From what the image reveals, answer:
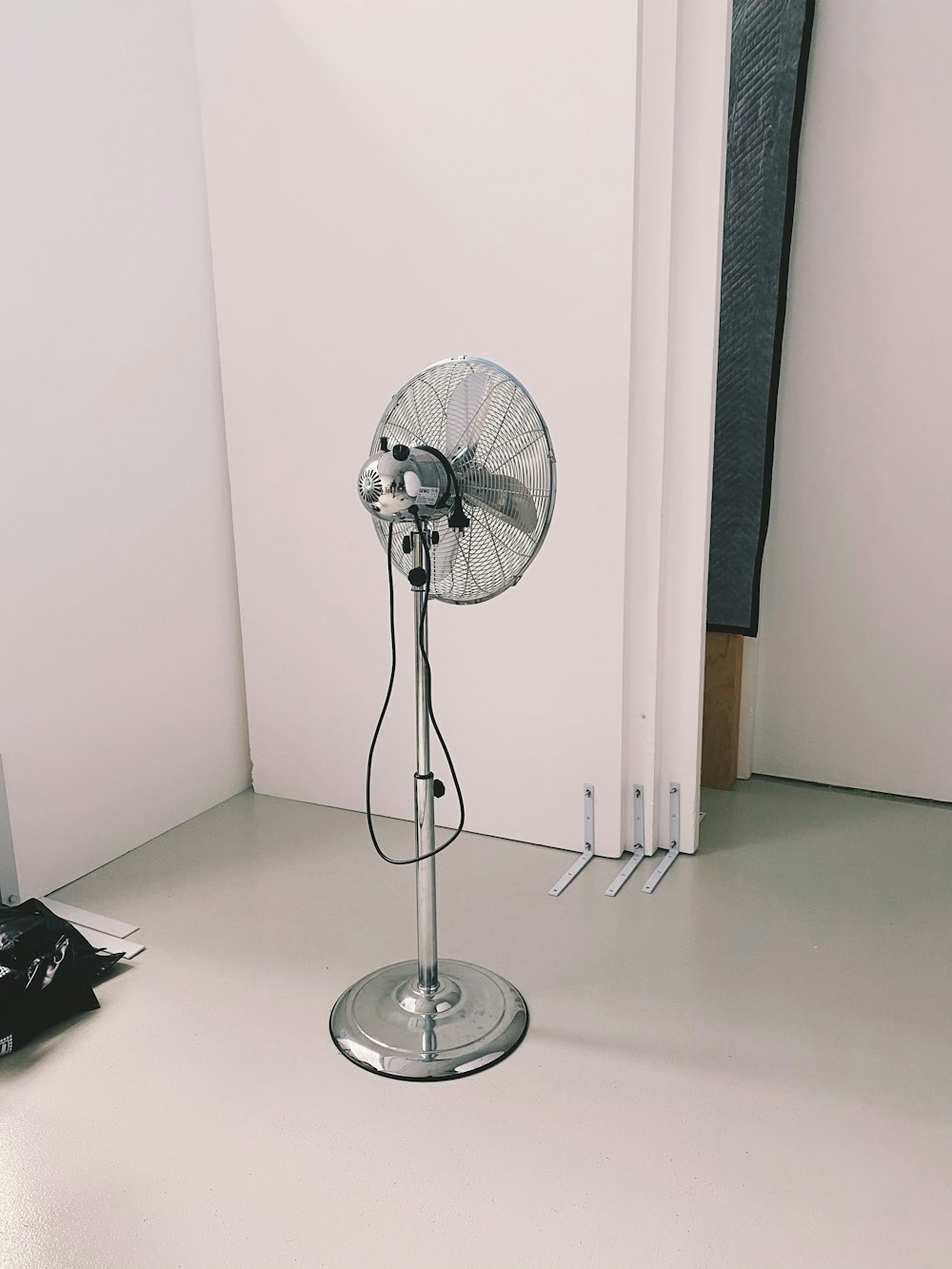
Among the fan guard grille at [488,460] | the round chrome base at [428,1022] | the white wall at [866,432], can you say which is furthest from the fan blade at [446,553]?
the white wall at [866,432]

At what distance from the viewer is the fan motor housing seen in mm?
1760

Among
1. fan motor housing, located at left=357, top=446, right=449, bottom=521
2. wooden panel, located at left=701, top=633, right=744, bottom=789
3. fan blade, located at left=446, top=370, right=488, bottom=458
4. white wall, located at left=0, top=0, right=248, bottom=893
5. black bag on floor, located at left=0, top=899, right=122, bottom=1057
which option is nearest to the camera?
fan motor housing, located at left=357, top=446, right=449, bottom=521

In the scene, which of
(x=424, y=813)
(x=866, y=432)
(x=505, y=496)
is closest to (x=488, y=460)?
(x=505, y=496)

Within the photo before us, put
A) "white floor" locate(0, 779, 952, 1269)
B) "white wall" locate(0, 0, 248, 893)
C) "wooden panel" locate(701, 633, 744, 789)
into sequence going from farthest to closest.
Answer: "wooden panel" locate(701, 633, 744, 789) < "white wall" locate(0, 0, 248, 893) < "white floor" locate(0, 779, 952, 1269)

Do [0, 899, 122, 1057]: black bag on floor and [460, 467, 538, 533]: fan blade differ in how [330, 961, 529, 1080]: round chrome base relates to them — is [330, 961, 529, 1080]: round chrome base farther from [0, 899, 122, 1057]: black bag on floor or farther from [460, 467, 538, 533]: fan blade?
[460, 467, 538, 533]: fan blade

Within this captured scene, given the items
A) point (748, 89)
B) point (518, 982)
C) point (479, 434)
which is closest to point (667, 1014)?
point (518, 982)

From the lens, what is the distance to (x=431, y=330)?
2.70m

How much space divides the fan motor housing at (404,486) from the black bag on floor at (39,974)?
116cm

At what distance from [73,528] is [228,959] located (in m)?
1.16

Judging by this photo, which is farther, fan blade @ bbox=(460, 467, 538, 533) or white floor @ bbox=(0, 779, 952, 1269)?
fan blade @ bbox=(460, 467, 538, 533)

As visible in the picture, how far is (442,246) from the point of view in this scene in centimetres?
264

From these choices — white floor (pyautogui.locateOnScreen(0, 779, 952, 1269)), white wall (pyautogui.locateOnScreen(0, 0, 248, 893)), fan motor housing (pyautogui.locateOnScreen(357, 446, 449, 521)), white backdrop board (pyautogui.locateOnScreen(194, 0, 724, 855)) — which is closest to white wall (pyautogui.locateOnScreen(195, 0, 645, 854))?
white backdrop board (pyautogui.locateOnScreen(194, 0, 724, 855))

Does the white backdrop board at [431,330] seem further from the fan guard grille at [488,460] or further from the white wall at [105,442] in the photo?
the fan guard grille at [488,460]

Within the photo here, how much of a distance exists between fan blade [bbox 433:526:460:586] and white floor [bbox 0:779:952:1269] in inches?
36.1
